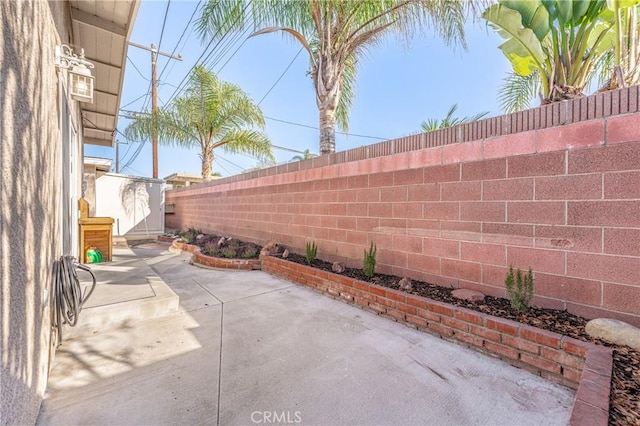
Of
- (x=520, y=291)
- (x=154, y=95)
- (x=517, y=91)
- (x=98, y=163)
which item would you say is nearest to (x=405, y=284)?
(x=520, y=291)

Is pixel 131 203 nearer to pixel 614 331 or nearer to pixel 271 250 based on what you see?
pixel 271 250

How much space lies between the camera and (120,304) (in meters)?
3.08

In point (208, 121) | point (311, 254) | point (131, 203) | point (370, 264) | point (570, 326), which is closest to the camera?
point (570, 326)

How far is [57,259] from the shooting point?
8.66 ft

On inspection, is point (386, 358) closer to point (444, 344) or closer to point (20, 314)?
point (444, 344)

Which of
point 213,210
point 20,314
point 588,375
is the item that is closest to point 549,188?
point 588,375

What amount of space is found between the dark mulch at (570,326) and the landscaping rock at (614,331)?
52 mm

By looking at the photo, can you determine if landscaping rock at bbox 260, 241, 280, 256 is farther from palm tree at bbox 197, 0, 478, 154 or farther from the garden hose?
the garden hose

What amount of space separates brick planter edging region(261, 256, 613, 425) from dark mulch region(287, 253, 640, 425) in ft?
0.19

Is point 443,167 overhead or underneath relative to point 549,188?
overhead

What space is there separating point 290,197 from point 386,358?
13.4ft

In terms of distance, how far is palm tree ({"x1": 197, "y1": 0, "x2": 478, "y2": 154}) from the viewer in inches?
190

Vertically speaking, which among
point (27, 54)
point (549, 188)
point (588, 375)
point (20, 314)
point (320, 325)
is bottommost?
point (320, 325)

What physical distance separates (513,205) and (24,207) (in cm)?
381
